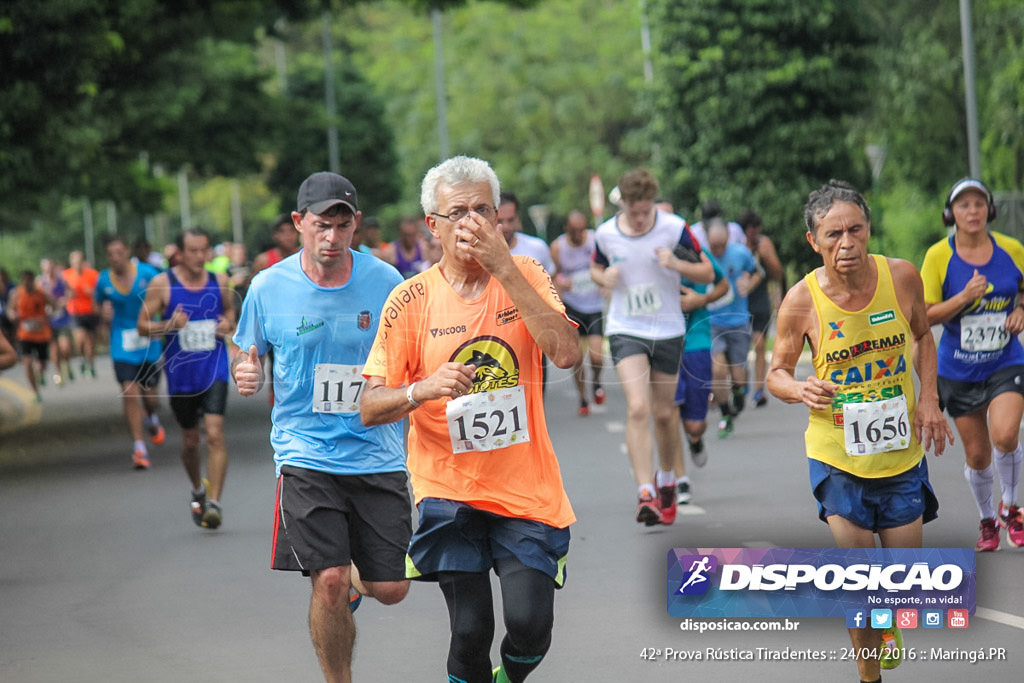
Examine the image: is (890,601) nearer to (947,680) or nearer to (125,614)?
(947,680)

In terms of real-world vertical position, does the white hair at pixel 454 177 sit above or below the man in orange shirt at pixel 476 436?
above

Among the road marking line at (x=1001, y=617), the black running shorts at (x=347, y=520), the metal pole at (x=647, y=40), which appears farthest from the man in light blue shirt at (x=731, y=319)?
the metal pole at (x=647, y=40)

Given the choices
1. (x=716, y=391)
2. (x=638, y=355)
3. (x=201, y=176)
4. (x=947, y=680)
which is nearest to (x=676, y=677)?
(x=947, y=680)

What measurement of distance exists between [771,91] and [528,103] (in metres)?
21.2

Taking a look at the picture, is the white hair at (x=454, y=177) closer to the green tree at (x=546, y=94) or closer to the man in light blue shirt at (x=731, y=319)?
the man in light blue shirt at (x=731, y=319)

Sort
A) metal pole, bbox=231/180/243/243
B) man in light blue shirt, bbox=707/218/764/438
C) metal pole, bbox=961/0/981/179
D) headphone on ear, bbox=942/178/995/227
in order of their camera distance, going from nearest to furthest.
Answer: headphone on ear, bbox=942/178/995/227, man in light blue shirt, bbox=707/218/764/438, metal pole, bbox=961/0/981/179, metal pole, bbox=231/180/243/243

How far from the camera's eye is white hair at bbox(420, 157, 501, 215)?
513 cm

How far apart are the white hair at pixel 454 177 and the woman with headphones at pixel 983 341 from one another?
3873 mm

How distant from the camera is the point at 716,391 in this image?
1523 centimetres

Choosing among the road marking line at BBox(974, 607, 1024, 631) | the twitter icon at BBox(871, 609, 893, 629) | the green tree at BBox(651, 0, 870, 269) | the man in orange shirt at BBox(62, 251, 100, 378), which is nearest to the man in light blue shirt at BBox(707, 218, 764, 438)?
the road marking line at BBox(974, 607, 1024, 631)

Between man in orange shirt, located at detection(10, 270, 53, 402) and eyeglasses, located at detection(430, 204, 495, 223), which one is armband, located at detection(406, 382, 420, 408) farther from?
man in orange shirt, located at detection(10, 270, 53, 402)

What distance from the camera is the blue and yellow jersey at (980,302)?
8516mm

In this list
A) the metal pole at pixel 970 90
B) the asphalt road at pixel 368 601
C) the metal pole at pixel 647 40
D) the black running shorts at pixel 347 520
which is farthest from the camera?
the metal pole at pixel 647 40

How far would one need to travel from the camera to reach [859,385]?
5918 mm
